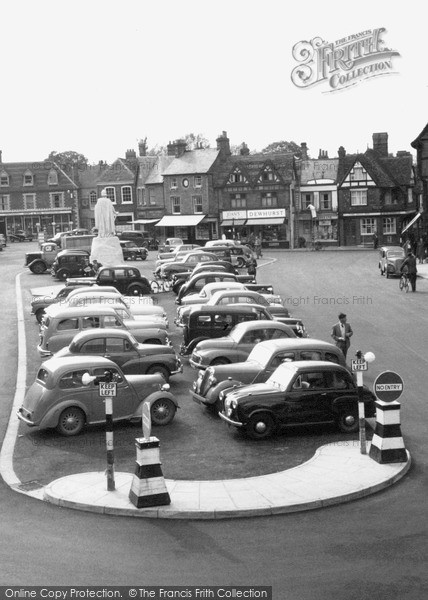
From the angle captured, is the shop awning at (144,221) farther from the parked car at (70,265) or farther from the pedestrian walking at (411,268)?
the pedestrian walking at (411,268)

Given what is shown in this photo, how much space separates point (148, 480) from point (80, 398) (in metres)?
4.84

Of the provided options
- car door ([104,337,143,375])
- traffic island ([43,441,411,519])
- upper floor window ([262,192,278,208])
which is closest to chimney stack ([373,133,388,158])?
upper floor window ([262,192,278,208])

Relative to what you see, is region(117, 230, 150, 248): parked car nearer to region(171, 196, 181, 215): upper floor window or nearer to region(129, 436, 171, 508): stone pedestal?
region(171, 196, 181, 215): upper floor window

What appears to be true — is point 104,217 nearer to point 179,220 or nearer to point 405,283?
point 405,283

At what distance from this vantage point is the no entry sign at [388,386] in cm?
1465

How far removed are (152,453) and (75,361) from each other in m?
5.24

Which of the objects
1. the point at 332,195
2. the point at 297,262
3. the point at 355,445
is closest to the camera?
the point at 355,445

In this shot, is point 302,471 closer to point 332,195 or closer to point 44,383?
point 44,383

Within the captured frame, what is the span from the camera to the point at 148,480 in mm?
12672

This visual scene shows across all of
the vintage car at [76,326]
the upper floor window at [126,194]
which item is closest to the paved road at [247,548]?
the vintage car at [76,326]

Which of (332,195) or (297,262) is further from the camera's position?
(332,195)

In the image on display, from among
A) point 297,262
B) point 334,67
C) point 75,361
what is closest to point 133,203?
point 297,262

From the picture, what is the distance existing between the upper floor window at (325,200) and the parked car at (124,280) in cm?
4236

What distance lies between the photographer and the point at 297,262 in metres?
58.6
